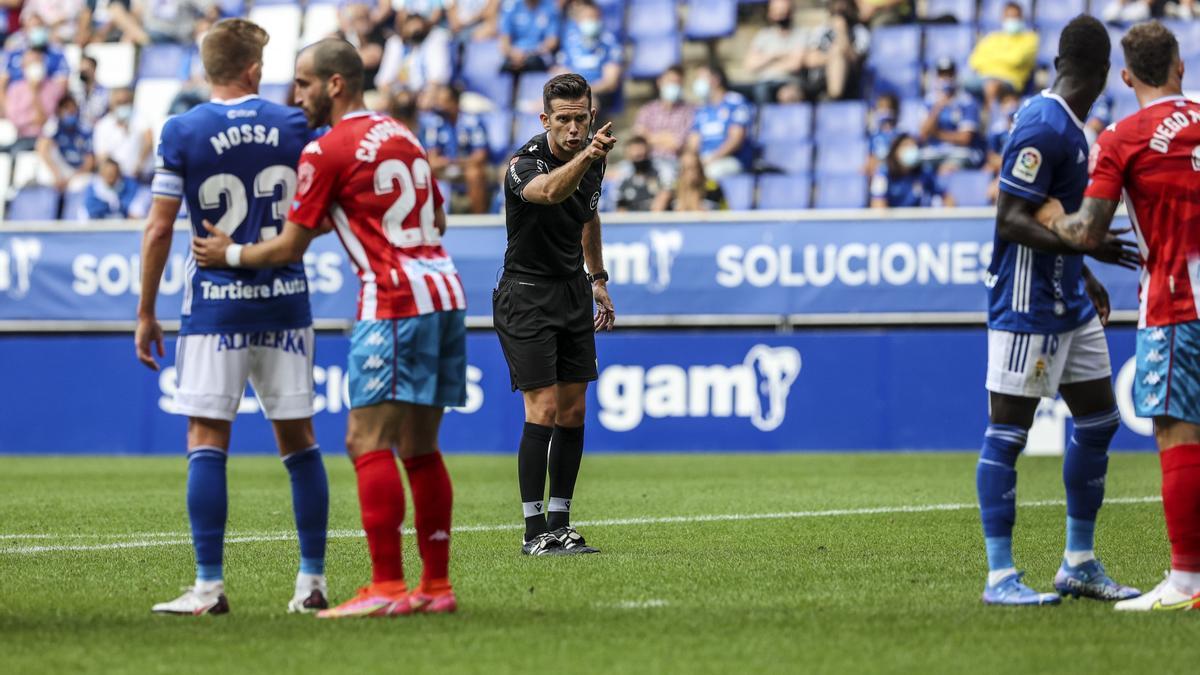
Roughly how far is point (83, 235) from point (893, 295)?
8442 millimetres

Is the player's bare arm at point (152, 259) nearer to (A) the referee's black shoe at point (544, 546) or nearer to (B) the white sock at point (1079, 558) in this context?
(A) the referee's black shoe at point (544, 546)

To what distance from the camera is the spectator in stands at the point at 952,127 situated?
17.8m

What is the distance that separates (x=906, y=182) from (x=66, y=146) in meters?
10.2

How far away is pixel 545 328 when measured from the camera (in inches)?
319

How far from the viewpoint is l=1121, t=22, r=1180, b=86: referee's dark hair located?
5.88 meters

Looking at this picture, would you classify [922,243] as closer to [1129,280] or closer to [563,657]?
[1129,280]

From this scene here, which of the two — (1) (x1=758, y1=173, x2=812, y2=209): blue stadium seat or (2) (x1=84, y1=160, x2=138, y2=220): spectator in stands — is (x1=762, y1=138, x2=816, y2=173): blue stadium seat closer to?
(1) (x1=758, y1=173, x2=812, y2=209): blue stadium seat

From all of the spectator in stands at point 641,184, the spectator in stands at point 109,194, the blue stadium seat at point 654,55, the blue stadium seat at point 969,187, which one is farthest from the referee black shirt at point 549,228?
the spectator in stands at point 109,194

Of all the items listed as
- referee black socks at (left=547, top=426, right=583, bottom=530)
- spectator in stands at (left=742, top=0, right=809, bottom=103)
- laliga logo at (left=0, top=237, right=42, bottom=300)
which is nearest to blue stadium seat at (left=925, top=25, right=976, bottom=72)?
spectator in stands at (left=742, top=0, right=809, bottom=103)

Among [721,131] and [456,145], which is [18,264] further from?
[721,131]

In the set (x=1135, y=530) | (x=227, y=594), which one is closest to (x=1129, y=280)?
(x=1135, y=530)

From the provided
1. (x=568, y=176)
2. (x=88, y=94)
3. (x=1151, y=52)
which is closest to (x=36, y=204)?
(x=88, y=94)

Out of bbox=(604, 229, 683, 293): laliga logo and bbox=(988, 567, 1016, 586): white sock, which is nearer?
bbox=(988, 567, 1016, 586): white sock

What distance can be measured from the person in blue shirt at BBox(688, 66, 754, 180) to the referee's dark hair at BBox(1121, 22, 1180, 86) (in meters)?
12.5
